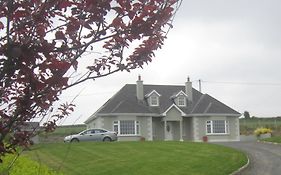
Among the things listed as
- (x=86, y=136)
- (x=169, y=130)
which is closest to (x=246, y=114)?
(x=169, y=130)

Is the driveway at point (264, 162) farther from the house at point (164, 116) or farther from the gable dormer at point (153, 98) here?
the gable dormer at point (153, 98)

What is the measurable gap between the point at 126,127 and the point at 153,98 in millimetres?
5038

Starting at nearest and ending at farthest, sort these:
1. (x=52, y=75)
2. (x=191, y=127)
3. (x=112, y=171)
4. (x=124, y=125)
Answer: (x=52, y=75)
(x=112, y=171)
(x=124, y=125)
(x=191, y=127)

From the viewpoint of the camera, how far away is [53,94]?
3.63m

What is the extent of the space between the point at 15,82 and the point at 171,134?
45639 millimetres

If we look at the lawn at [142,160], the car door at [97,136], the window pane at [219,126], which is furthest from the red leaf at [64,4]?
the window pane at [219,126]

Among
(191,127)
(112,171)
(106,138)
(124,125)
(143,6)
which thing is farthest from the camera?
(191,127)

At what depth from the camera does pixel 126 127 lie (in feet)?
151

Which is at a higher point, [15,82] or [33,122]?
[15,82]

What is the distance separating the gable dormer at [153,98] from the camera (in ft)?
161

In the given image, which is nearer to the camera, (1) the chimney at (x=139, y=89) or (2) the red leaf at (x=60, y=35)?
(2) the red leaf at (x=60, y=35)

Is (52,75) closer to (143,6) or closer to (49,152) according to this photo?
(143,6)

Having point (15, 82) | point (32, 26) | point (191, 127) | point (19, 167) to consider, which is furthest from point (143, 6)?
point (191, 127)

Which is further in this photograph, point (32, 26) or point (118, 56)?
point (118, 56)
